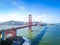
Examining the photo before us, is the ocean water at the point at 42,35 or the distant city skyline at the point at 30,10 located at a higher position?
the distant city skyline at the point at 30,10

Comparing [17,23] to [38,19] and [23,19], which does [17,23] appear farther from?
[38,19]

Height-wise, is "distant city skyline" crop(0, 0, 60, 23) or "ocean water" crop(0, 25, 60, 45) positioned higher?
"distant city skyline" crop(0, 0, 60, 23)

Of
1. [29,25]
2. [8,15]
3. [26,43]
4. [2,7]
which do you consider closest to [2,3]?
Answer: [2,7]

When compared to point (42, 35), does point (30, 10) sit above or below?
above
